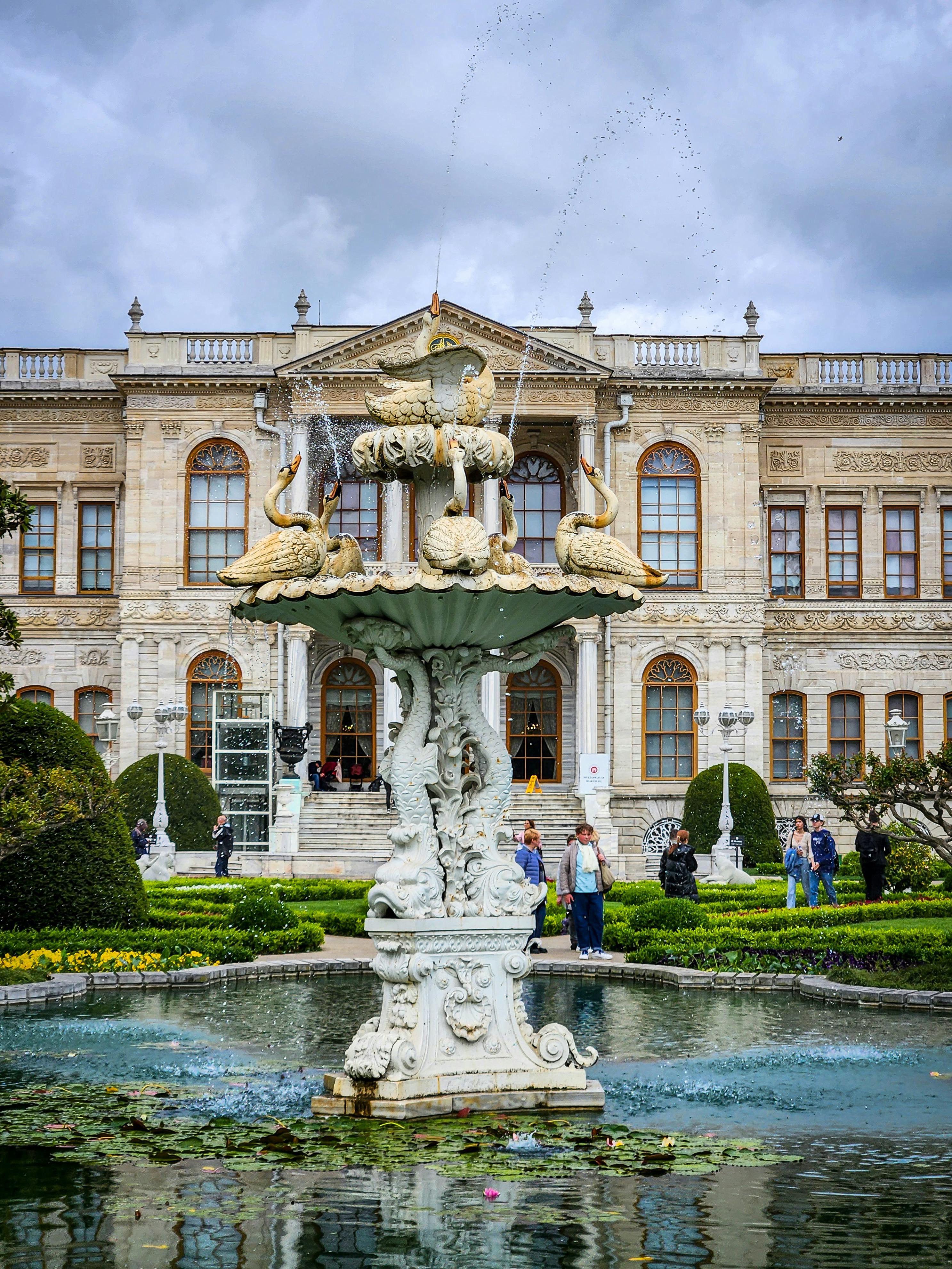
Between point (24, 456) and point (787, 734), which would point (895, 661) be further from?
point (24, 456)

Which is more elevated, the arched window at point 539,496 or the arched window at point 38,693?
the arched window at point 539,496

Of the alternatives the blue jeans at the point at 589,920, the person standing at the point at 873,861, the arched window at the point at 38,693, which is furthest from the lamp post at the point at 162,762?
the blue jeans at the point at 589,920

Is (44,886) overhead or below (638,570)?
below

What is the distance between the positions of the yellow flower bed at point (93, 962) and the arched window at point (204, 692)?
784 inches

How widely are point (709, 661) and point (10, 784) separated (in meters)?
22.3

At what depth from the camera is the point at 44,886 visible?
13109 mm

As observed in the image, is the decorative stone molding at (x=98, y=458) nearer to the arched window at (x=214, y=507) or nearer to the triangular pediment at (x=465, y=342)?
the arched window at (x=214, y=507)

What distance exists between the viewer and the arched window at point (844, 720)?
110ft

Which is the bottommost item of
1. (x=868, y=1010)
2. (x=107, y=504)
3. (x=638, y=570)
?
(x=868, y=1010)

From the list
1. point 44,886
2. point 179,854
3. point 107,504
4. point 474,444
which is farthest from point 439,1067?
point 107,504

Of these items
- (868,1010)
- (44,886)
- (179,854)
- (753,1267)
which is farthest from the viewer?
(179,854)

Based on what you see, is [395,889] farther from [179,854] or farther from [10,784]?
[179,854]

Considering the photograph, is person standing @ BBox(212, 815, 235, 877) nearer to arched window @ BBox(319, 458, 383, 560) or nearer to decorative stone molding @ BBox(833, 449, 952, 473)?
arched window @ BBox(319, 458, 383, 560)

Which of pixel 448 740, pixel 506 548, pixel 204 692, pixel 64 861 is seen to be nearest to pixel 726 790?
pixel 204 692
